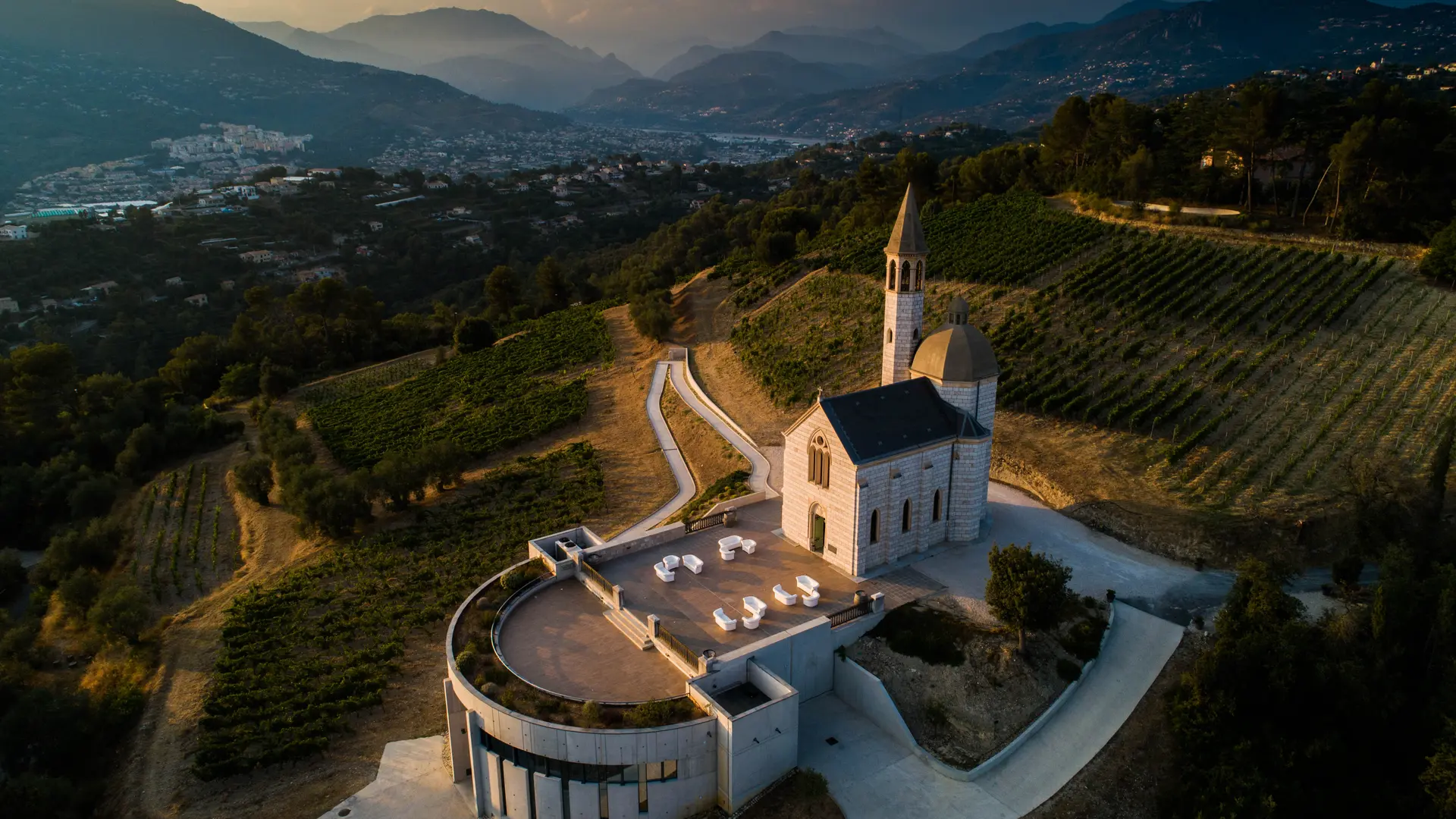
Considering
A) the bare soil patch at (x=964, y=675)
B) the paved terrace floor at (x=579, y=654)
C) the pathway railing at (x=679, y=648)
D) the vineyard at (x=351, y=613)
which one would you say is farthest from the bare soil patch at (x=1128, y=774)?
the vineyard at (x=351, y=613)

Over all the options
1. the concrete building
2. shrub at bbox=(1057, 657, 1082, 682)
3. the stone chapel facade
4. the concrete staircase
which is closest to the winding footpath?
the concrete building

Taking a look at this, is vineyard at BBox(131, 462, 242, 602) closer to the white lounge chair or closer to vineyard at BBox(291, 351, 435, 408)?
vineyard at BBox(291, 351, 435, 408)

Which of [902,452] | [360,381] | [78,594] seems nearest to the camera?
[902,452]

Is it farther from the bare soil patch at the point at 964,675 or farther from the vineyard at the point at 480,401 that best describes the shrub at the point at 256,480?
the bare soil patch at the point at 964,675

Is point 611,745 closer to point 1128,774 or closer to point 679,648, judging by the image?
point 679,648

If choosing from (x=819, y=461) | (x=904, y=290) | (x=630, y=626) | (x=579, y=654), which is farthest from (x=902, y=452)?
(x=579, y=654)

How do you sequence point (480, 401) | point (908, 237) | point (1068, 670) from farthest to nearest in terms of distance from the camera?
1. point (480, 401)
2. point (908, 237)
3. point (1068, 670)

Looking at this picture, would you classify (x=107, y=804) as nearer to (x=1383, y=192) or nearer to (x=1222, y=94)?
(x=1383, y=192)
